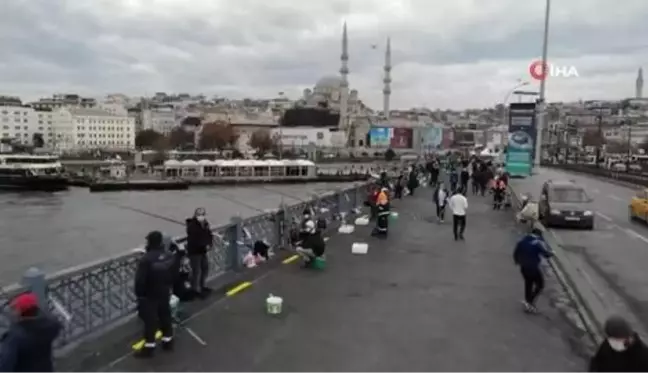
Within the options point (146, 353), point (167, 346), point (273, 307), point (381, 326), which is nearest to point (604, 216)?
point (381, 326)

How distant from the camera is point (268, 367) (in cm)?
760

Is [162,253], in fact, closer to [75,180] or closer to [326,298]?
[326,298]

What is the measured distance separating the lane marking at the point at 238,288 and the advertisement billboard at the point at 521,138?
30936 millimetres

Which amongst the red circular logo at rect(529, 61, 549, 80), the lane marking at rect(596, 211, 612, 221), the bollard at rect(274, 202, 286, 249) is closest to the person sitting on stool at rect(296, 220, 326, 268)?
the bollard at rect(274, 202, 286, 249)

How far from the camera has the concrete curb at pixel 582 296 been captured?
30.7 ft

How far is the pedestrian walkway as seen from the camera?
25.5 ft

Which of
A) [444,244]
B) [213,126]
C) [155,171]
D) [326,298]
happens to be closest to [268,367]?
[326,298]

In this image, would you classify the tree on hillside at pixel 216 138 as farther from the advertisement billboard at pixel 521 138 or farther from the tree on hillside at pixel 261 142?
the advertisement billboard at pixel 521 138

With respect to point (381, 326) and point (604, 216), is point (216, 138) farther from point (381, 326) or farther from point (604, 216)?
point (381, 326)

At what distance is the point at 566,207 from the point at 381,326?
15.7 meters

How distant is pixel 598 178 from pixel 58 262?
162 ft

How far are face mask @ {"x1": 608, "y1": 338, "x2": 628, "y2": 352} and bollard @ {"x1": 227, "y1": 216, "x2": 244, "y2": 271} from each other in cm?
844

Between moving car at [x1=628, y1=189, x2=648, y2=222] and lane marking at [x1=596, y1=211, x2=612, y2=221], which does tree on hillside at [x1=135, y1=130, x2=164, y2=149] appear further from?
moving car at [x1=628, y1=189, x2=648, y2=222]

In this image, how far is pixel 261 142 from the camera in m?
183
